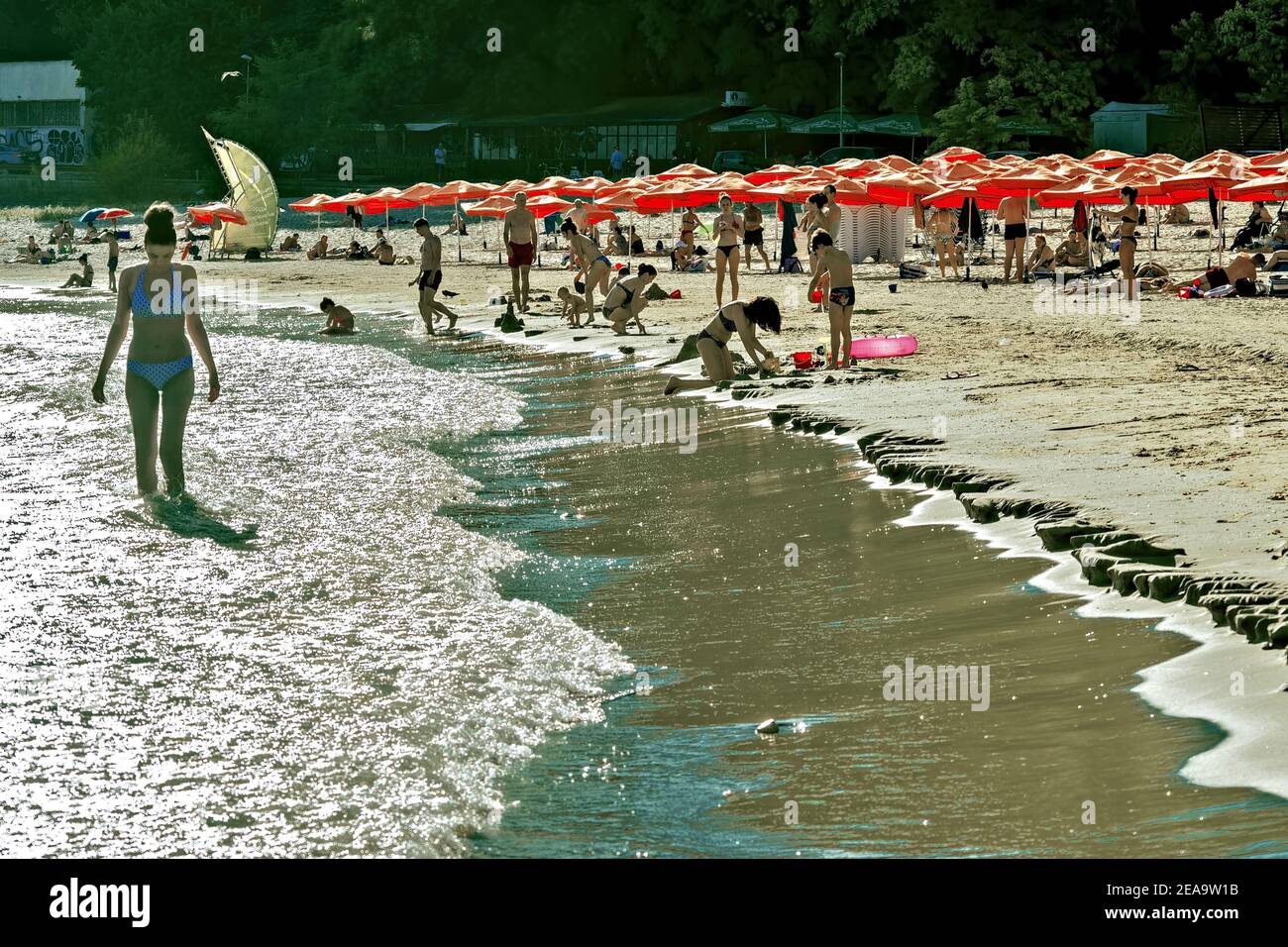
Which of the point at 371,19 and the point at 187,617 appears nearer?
the point at 187,617

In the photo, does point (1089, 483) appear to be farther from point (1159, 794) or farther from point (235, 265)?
point (235, 265)

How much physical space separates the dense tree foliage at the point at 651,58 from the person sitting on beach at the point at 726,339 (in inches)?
1557

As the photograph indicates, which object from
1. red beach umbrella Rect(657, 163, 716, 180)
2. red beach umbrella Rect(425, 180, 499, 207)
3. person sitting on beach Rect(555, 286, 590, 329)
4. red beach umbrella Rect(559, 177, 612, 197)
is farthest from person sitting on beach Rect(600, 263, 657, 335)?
red beach umbrella Rect(425, 180, 499, 207)

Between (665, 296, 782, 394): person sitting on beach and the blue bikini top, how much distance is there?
6.70 m

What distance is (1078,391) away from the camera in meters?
14.8

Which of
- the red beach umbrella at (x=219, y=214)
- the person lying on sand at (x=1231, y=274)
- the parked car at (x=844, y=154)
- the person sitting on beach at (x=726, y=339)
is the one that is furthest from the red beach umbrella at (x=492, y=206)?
the person sitting on beach at (x=726, y=339)

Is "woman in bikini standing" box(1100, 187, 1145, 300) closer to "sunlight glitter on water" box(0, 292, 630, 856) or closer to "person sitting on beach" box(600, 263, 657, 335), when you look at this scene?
"person sitting on beach" box(600, 263, 657, 335)

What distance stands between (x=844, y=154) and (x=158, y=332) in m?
51.0

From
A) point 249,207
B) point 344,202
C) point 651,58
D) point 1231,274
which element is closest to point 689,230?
point 344,202

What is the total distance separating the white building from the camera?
92.7 meters

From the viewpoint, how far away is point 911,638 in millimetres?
7621
